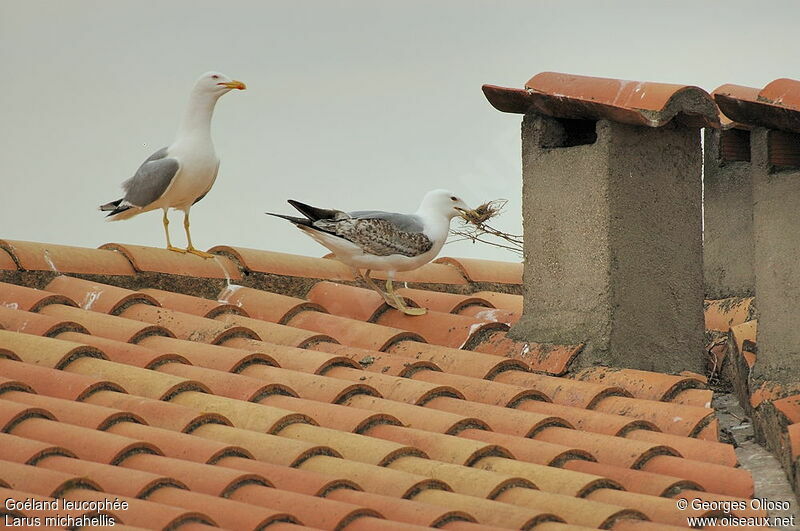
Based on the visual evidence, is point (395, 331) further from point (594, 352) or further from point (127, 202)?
point (127, 202)

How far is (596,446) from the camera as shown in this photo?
188 inches

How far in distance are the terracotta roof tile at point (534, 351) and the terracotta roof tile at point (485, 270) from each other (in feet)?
6.01

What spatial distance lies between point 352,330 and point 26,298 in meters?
1.46

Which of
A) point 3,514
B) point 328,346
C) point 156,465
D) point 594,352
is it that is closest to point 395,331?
point 328,346

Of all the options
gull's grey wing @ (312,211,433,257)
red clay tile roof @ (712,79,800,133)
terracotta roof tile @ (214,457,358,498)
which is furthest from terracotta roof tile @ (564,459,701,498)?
gull's grey wing @ (312,211,433,257)

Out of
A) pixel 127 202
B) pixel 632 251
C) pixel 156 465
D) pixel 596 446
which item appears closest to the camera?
pixel 156 465

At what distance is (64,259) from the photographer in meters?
6.84

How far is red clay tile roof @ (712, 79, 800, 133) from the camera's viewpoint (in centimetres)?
545

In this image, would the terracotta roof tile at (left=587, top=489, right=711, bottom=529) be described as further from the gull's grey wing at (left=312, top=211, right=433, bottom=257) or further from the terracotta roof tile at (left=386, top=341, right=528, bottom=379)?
the gull's grey wing at (left=312, top=211, right=433, bottom=257)

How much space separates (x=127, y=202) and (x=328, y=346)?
2.61m

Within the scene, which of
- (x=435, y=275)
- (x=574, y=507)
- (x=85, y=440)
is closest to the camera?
(x=574, y=507)

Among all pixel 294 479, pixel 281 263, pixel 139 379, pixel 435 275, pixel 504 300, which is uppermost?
pixel 281 263

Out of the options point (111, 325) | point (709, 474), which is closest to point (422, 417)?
point (709, 474)

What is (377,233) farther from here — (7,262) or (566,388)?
(7,262)
